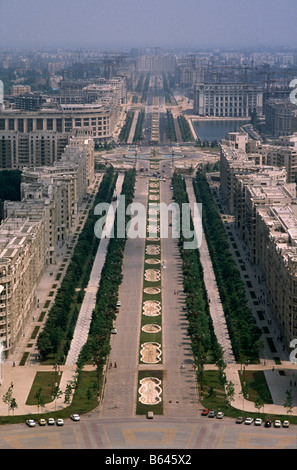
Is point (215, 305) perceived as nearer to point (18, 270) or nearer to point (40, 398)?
point (18, 270)

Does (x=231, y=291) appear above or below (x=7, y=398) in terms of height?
above

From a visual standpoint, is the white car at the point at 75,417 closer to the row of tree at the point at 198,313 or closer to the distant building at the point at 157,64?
the row of tree at the point at 198,313

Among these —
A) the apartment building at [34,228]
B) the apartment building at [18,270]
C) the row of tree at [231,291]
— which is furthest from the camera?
the row of tree at [231,291]

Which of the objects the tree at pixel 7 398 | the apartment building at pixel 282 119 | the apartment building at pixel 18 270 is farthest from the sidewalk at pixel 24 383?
the apartment building at pixel 282 119

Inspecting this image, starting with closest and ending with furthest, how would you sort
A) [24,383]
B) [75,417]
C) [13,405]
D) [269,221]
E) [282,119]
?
[75,417]
[13,405]
[24,383]
[269,221]
[282,119]

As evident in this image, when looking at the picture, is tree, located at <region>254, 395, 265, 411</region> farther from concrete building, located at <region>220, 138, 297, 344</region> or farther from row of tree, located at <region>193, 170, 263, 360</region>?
concrete building, located at <region>220, 138, 297, 344</region>

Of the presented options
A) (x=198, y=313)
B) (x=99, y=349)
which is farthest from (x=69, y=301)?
(x=99, y=349)

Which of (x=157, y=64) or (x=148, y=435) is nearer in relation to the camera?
(x=148, y=435)
